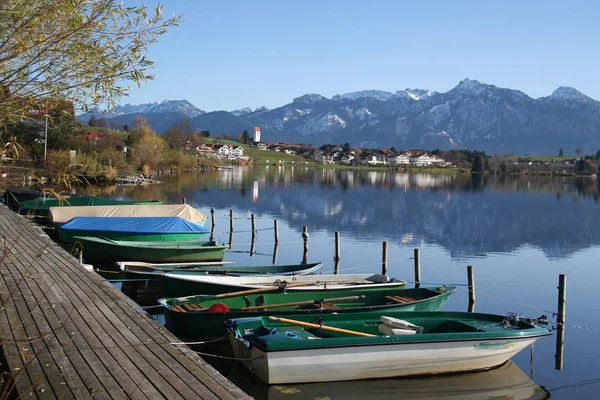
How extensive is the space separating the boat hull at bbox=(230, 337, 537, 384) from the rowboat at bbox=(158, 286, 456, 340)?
4.50ft

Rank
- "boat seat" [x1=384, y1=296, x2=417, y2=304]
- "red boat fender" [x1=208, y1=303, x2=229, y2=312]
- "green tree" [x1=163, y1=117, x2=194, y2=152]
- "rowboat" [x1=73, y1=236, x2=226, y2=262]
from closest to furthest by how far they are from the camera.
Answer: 1. "red boat fender" [x1=208, y1=303, x2=229, y2=312]
2. "boat seat" [x1=384, y1=296, x2=417, y2=304]
3. "rowboat" [x1=73, y1=236, x2=226, y2=262]
4. "green tree" [x1=163, y1=117, x2=194, y2=152]

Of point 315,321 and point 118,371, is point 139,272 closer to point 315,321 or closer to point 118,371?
point 315,321

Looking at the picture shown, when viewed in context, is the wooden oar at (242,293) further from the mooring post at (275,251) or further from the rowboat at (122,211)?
the rowboat at (122,211)

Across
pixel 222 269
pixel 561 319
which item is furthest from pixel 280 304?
pixel 561 319

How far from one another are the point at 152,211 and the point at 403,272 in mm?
14130

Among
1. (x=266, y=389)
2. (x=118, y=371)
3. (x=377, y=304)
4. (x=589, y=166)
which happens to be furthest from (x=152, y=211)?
(x=589, y=166)

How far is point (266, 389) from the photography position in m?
12.7

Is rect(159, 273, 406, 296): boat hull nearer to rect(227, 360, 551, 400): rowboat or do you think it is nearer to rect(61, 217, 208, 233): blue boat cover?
rect(227, 360, 551, 400): rowboat

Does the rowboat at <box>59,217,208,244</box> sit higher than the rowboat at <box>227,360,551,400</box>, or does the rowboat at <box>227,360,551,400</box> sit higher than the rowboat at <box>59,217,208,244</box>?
the rowboat at <box>59,217,208,244</box>

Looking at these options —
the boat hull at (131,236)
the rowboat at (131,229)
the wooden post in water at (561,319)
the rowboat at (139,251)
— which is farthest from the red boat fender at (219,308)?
the rowboat at (131,229)

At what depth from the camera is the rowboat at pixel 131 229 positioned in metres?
27.4

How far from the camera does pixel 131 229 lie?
92.4 ft

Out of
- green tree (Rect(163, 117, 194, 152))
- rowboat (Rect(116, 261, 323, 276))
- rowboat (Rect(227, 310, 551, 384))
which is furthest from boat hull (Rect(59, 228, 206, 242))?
green tree (Rect(163, 117, 194, 152))

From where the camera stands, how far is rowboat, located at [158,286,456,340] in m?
14.4
